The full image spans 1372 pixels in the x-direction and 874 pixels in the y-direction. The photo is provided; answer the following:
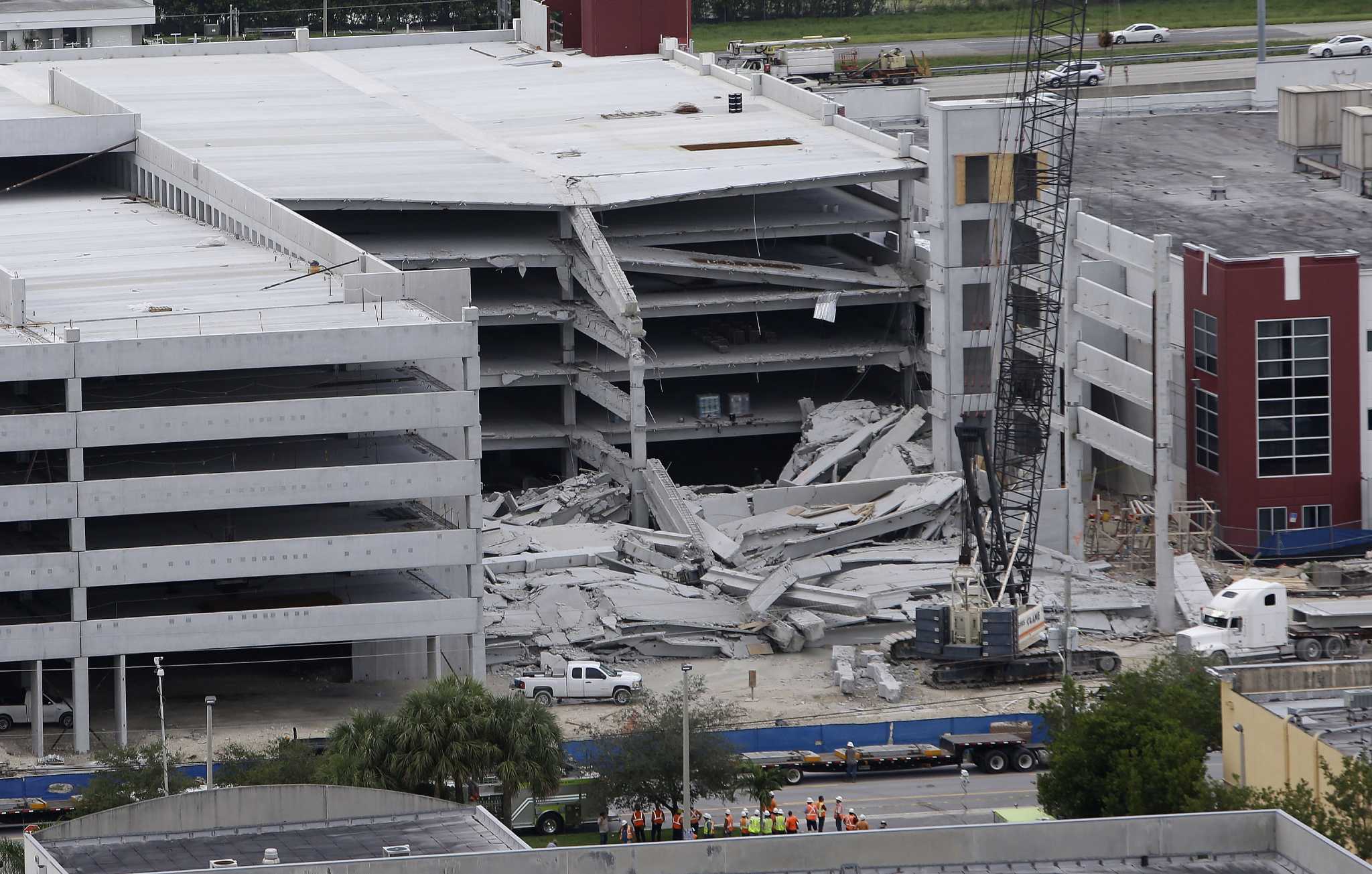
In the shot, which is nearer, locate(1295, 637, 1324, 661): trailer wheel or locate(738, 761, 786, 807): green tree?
locate(738, 761, 786, 807): green tree

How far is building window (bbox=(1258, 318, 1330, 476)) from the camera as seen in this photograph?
104 metres

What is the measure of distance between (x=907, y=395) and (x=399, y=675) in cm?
4026

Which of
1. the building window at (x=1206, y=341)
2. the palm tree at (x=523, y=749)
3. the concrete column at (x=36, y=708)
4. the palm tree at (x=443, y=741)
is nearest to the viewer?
the palm tree at (x=443, y=741)

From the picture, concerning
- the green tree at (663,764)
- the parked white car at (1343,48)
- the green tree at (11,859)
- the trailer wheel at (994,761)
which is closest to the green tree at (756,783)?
the green tree at (663,764)

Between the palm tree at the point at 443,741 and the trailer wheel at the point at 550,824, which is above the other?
the palm tree at the point at 443,741

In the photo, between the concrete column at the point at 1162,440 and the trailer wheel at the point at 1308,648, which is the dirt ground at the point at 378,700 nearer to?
the concrete column at the point at 1162,440

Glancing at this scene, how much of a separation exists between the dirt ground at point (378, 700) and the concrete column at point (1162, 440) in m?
2.56

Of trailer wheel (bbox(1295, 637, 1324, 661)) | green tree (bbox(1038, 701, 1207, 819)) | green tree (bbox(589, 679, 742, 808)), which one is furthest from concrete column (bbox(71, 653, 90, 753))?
trailer wheel (bbox(1295, 637, 1324, 661))

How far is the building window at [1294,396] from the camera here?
104 metres

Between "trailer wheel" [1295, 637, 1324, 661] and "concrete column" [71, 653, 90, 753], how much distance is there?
129ft

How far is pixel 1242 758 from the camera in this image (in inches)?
2717

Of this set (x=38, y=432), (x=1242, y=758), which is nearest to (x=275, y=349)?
(x=38, y=432)

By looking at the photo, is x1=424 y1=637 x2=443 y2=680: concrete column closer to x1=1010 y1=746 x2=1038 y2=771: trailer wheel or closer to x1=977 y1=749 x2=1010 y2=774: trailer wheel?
x1=977 y1=749 x2=1010 y2=774: trailer wheel

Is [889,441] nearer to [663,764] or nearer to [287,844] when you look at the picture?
[663,764]
